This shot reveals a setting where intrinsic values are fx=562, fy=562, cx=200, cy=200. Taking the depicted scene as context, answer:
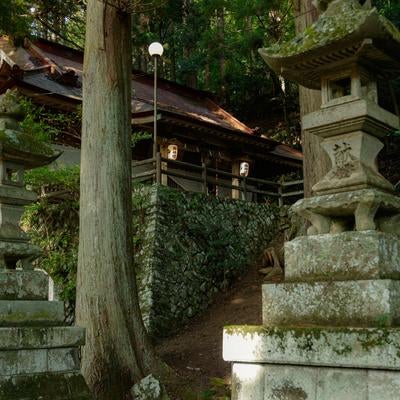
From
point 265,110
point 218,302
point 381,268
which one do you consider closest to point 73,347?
point 381,268

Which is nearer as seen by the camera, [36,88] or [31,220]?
[36,88]

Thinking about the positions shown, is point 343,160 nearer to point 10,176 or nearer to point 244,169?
point 10,176

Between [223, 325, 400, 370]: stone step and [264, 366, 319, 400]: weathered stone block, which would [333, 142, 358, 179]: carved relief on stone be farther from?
[264, 366, 319, 400]: weathered stone block

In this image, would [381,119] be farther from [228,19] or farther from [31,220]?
[228,19]

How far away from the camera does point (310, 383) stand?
3102 millimetres

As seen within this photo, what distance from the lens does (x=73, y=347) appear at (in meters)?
5.68

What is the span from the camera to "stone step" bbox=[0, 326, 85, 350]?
16.8 ft

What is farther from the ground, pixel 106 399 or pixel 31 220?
pixel 31 220

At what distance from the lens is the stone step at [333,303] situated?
3000 millimetres

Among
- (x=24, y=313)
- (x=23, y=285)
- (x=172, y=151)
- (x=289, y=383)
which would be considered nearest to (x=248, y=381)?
(x=289, y=383)

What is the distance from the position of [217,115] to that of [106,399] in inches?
509

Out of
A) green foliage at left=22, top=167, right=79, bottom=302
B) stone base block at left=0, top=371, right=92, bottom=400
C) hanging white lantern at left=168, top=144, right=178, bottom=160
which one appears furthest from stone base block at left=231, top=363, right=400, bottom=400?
hanging white lantern at left=168, top=144, right=178, bottom=160

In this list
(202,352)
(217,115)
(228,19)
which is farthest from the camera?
(228,19)

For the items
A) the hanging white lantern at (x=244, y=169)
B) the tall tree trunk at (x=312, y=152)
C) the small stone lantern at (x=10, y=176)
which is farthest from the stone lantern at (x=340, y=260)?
the hanging white lantern at (x=244, y=169)
